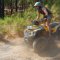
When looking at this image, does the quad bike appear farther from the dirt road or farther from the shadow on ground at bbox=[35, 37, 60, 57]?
the dirt road

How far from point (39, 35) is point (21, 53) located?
844 millimetres

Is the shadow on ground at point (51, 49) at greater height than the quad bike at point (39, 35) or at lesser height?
lesser

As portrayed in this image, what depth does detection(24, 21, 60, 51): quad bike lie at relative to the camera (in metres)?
7.69

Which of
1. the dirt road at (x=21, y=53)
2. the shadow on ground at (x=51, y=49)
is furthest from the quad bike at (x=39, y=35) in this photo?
the dirt road at (x=21, y=53)

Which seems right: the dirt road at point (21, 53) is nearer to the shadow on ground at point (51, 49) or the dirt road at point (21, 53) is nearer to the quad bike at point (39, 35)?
the shadow on ground at point (51, 49)

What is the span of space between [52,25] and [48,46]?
0.74m

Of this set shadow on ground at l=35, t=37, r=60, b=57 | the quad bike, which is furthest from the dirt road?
the quad bike

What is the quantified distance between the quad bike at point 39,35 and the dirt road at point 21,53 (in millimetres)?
281

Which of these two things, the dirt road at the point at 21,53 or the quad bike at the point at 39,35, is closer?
the dirt road at the point at 21,53

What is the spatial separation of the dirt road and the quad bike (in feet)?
0.92

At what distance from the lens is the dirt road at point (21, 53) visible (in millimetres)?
7211

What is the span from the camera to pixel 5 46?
8711mm

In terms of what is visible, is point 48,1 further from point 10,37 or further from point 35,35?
point 35,35

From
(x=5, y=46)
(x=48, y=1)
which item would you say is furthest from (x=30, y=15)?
(x=5, y=46)
